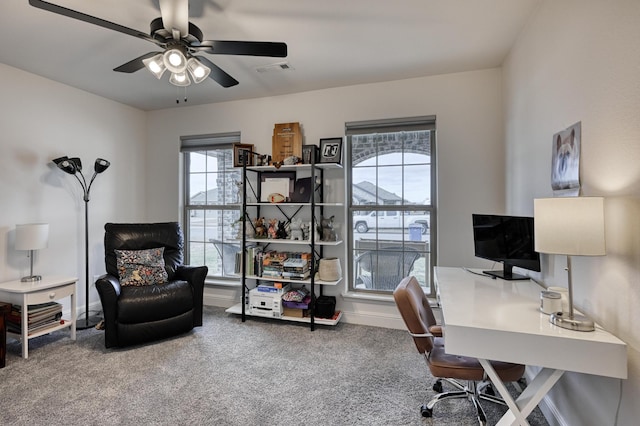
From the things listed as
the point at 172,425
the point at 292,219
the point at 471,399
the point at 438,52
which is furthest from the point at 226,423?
the point at 438,52

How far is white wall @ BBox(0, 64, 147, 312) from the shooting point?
3.03 meters

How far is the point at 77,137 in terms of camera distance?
3592 mm

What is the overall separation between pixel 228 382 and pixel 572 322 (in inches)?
83.9

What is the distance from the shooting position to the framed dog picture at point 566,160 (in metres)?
1.60

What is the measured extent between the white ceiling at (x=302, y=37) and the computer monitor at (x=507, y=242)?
1457 millimetres

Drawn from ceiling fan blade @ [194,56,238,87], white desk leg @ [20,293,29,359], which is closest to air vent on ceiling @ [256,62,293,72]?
ceiling fan blade @ [194,56,238,87]

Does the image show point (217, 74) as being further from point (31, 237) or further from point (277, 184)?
point (31, 237)

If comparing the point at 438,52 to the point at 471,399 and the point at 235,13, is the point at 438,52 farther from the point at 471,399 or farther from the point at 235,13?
the point at 471,399

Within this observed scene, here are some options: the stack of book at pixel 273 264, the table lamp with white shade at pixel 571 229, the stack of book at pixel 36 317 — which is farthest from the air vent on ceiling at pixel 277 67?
the stack of book at pixel 36 317

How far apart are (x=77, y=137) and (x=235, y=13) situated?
105 inches

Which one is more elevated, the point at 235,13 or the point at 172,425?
the point at 235,13

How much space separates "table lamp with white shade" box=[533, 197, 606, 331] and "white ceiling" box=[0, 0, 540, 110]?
1.58 m

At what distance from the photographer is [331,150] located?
3.42 metres

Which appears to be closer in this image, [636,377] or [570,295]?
[636,377]
